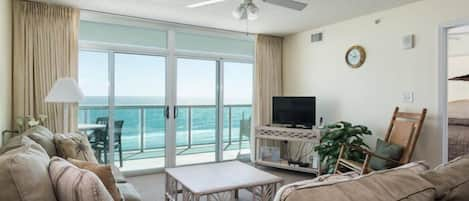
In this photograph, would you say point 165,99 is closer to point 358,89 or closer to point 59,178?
point 358,89

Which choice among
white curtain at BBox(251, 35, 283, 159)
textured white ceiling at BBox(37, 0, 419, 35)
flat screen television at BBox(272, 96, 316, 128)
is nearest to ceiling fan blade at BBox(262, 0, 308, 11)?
textured white ceiling at BBox(37, 0, 419, 35)

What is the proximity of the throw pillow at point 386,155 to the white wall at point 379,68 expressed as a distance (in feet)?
1.36

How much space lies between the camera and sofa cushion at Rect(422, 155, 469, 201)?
1.20 m

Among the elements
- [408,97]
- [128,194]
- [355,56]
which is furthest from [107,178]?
[355,56]

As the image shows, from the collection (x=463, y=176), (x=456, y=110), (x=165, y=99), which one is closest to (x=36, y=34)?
(x=165, y=99)

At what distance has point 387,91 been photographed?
3924mm

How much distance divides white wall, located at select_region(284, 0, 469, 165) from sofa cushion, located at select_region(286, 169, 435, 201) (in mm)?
2700

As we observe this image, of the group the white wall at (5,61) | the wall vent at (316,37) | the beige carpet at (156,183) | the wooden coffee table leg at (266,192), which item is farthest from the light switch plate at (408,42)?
the white wall at (5,61)

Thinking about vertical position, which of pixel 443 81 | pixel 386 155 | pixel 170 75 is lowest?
pixel 386 155

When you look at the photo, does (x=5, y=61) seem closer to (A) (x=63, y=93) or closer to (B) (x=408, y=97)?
(A) (x=63, y=93)

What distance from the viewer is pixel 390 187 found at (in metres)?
1.10

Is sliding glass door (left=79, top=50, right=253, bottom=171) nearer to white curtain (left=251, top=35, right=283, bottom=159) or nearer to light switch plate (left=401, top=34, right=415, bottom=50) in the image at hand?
white curtain (left=251, top=35, right=283, bottom=159)

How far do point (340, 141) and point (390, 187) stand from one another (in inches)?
116

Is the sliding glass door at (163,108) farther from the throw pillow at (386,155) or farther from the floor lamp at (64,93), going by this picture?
the throw pillow at (386,155)
